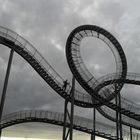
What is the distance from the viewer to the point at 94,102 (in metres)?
24.3

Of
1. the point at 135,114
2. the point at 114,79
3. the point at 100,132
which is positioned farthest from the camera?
the point at 100,132

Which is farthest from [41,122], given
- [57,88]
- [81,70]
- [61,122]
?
[81,70]

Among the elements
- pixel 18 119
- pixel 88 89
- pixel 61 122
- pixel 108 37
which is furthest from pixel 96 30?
pixel 18 119

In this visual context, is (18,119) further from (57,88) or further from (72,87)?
(72,87)

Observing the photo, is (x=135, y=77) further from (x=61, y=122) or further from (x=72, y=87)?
(x=61, y=122)

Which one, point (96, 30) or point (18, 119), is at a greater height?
point (96, 30)

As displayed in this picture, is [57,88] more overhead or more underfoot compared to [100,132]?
more overhead

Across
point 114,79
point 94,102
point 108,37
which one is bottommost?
point 94,102

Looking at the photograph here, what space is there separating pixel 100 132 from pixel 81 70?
7.87 meters

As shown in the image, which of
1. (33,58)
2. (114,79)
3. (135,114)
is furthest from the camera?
(114,79)

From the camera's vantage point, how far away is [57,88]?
2227 cm

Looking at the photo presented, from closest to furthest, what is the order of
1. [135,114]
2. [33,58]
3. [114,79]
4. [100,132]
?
[33,58], [135,114], [114,79], [100,132]

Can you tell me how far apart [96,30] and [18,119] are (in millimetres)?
11303

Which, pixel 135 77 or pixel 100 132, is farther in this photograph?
pixel 100 132
